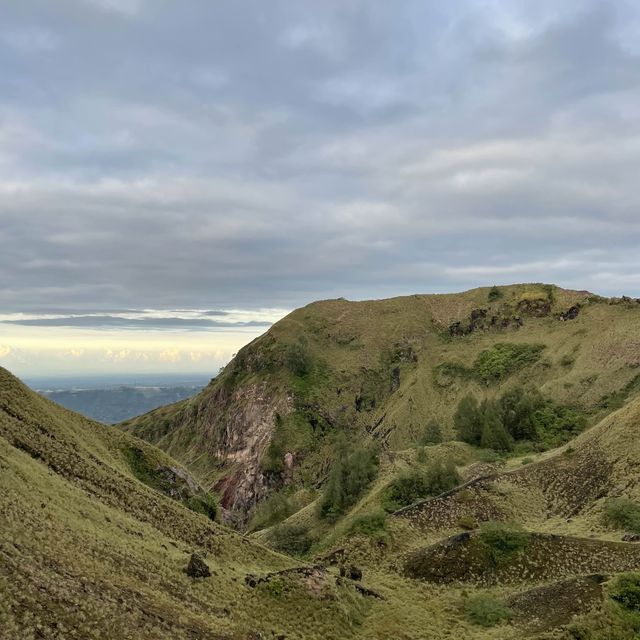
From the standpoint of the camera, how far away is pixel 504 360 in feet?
383

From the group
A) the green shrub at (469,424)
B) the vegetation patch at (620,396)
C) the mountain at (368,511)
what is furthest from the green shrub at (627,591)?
the vegetation patch at (620,396)

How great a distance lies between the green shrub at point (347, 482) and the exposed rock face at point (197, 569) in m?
33.6

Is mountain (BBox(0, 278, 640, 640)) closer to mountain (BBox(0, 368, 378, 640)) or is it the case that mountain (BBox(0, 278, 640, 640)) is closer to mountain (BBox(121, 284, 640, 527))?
mountain (BBox(0, 368, 378, 640))

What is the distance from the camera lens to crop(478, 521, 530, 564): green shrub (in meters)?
42.9

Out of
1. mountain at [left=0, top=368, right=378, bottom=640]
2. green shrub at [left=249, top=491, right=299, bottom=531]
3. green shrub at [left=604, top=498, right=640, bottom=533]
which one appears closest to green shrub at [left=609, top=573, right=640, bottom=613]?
green shrub at [left=604, top=498, right=640, bottom=533]

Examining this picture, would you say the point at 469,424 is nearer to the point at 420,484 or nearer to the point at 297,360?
the point at 420,484

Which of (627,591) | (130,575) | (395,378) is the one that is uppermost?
(395,378)

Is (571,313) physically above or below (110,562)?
above

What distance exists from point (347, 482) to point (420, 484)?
10425 mm

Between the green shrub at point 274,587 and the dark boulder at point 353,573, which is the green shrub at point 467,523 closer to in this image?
the dark boulder at point 353,573

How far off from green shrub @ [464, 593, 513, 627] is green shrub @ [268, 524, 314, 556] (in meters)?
24.2

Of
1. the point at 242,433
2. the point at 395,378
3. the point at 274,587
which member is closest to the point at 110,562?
the point at 274,587

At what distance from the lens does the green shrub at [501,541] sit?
4291 centimetres

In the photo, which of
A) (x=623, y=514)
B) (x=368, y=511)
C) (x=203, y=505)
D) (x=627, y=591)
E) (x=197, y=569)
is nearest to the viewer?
(x=197, y=569)
